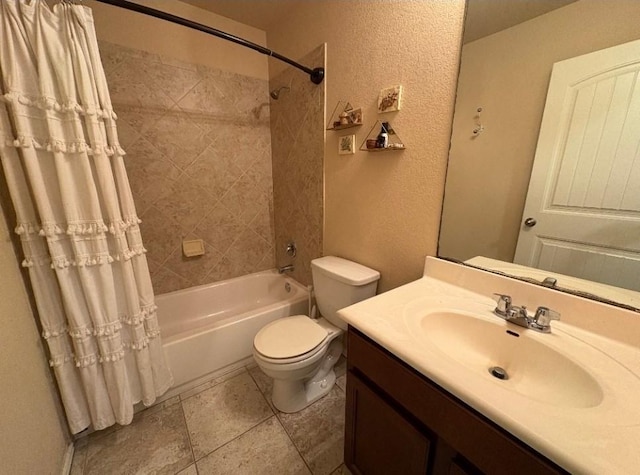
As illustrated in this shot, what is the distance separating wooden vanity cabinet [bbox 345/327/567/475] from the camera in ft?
1.61

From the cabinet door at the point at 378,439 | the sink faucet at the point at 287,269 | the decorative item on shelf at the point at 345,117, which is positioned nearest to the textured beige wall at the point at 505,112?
the decorative item on shelf at the point at 345,117

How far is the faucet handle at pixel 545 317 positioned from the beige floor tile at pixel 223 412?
50.7 inches

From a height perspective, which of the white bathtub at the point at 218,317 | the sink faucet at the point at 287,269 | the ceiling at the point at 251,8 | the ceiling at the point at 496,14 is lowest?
the white bathtub at the point at 218,317

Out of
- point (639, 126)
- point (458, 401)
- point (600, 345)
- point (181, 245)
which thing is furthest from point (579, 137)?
point (181, 245)

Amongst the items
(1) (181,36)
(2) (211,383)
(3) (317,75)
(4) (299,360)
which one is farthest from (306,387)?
(1) (181,36)

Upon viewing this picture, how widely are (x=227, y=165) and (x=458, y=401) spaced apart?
2.00 m

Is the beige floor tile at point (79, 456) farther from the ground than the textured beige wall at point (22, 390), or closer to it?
closer to it

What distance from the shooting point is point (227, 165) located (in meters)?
1.98

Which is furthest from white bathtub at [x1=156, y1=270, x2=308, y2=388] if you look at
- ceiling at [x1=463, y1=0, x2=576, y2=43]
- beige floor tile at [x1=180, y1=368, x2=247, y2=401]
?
ceiling at [x1=463, y1=0, x2=576, y2=43]

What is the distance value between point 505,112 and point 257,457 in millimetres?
1709

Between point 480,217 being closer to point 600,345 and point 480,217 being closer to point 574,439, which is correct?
point 600,345

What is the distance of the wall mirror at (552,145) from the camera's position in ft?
2.14

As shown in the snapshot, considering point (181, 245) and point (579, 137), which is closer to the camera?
point (579, 137)

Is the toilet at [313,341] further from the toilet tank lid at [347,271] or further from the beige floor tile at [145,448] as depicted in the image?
the beige floor tile at [145,448]
